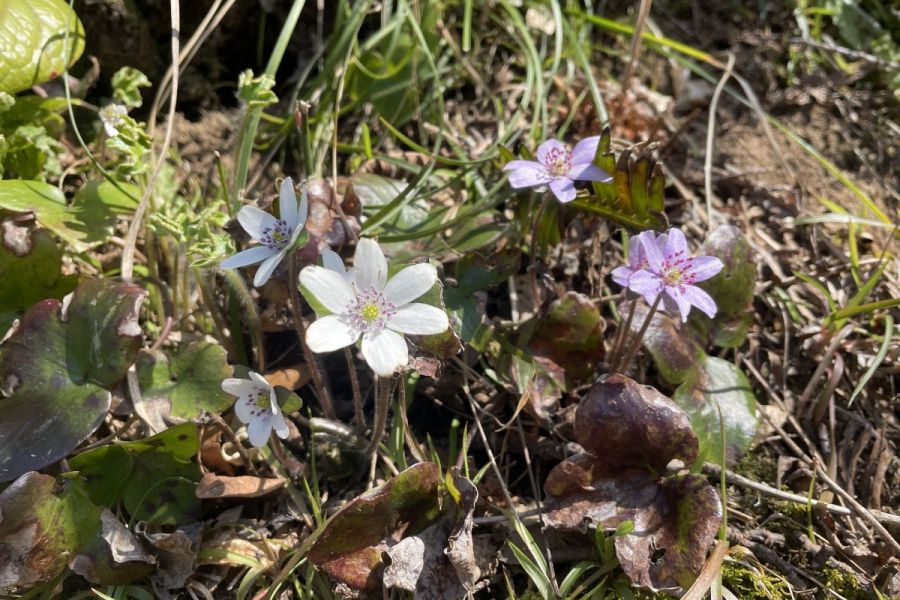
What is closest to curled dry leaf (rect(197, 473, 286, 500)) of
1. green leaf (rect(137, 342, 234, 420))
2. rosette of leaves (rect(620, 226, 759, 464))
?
green leaf (rect(137, 342, 234, 420))

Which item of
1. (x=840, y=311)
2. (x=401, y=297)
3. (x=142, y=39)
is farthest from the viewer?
(x=142, y=39)

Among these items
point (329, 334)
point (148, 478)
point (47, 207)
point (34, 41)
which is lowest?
point (148, 478)

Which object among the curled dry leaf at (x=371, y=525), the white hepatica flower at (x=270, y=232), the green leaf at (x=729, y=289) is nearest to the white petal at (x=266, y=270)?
the white hepatica flower at (x=270, y=232)

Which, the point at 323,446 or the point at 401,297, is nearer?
the point at 401,297

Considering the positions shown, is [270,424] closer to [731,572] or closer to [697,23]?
[731,572]

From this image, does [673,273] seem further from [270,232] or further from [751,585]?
[270,232]

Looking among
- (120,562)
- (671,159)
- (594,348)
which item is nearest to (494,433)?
(594,348)

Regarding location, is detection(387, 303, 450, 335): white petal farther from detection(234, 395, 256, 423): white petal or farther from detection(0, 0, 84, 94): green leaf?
detection(0, 0, 84, 94): green leaf

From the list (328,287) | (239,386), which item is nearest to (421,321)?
(328,287)
